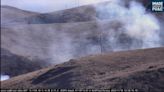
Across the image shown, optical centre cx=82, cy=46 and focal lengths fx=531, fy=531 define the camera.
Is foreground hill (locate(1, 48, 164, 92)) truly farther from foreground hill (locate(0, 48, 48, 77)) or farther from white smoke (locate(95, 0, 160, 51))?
white smoke (locate(95, 0, 160, 51))

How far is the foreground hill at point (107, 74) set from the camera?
46938 mm

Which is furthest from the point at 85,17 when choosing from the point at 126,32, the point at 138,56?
the point at 138,56

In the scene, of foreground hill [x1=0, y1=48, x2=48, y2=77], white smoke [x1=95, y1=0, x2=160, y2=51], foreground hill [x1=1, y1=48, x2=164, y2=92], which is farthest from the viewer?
white smoke [x1=95, y1=0, x2=160, y2=51]

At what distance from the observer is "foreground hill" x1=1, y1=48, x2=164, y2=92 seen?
1848 inches

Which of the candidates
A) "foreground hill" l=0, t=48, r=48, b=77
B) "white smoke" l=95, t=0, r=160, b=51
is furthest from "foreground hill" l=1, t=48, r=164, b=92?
"white smoke" l=95, t=0, r=160, b=51

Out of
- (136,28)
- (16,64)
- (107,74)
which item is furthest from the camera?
(136,28)

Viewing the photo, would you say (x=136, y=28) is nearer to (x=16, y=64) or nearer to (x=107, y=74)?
(x=16, y=64)

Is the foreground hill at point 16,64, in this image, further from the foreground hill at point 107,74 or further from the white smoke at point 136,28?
the white smoke at point 136,28

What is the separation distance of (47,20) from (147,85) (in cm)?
8037

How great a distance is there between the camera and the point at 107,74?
51844 millimetres

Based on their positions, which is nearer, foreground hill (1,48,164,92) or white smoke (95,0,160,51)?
foreground hill (1,48,164,92)

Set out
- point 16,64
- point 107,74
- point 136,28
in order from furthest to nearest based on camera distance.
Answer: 1. point 136,28
2. point 16,64
3. point 107,74

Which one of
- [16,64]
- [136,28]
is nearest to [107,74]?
[16,64]

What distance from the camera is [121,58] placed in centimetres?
5769
